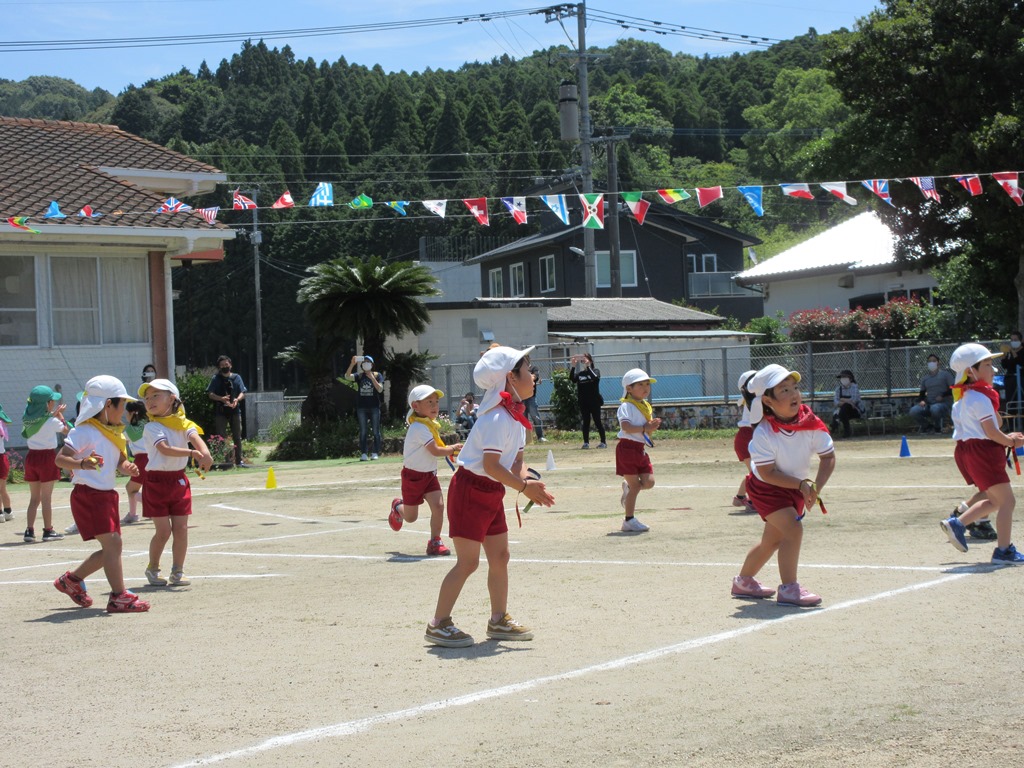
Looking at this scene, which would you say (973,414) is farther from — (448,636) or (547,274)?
(547,274)

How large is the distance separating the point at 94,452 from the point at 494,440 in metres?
3.47

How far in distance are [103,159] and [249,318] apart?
47.5 m

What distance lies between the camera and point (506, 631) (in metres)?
7.02

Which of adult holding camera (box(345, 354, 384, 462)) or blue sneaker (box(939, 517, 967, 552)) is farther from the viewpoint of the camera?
adult holding camera (box(345, 354, 384, 462))

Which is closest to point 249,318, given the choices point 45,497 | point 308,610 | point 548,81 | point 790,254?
point 548,81

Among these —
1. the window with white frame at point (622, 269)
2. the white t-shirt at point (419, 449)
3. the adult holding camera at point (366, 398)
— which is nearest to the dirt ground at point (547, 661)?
the white t-shirt at point (419, 449)

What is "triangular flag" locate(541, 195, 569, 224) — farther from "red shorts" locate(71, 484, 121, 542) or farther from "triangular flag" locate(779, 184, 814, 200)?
"red shorts" locate(71, 484, 121, 542)

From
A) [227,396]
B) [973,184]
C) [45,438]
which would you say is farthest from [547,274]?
[45,438]

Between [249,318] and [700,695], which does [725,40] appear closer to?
[700,695]

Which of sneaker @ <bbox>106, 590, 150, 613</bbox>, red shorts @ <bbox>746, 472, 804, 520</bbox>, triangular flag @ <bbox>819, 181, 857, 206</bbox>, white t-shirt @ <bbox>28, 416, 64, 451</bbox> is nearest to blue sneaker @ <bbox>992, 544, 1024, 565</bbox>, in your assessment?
red shorts @ <bbox>746, 472, 804, 520</bbox>

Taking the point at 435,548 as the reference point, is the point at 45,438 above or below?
above

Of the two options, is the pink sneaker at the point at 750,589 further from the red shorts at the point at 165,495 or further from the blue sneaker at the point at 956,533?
the red shorts at the point at 165,495

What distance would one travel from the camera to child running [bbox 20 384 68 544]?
13.0m

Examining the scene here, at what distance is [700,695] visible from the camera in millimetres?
5594
